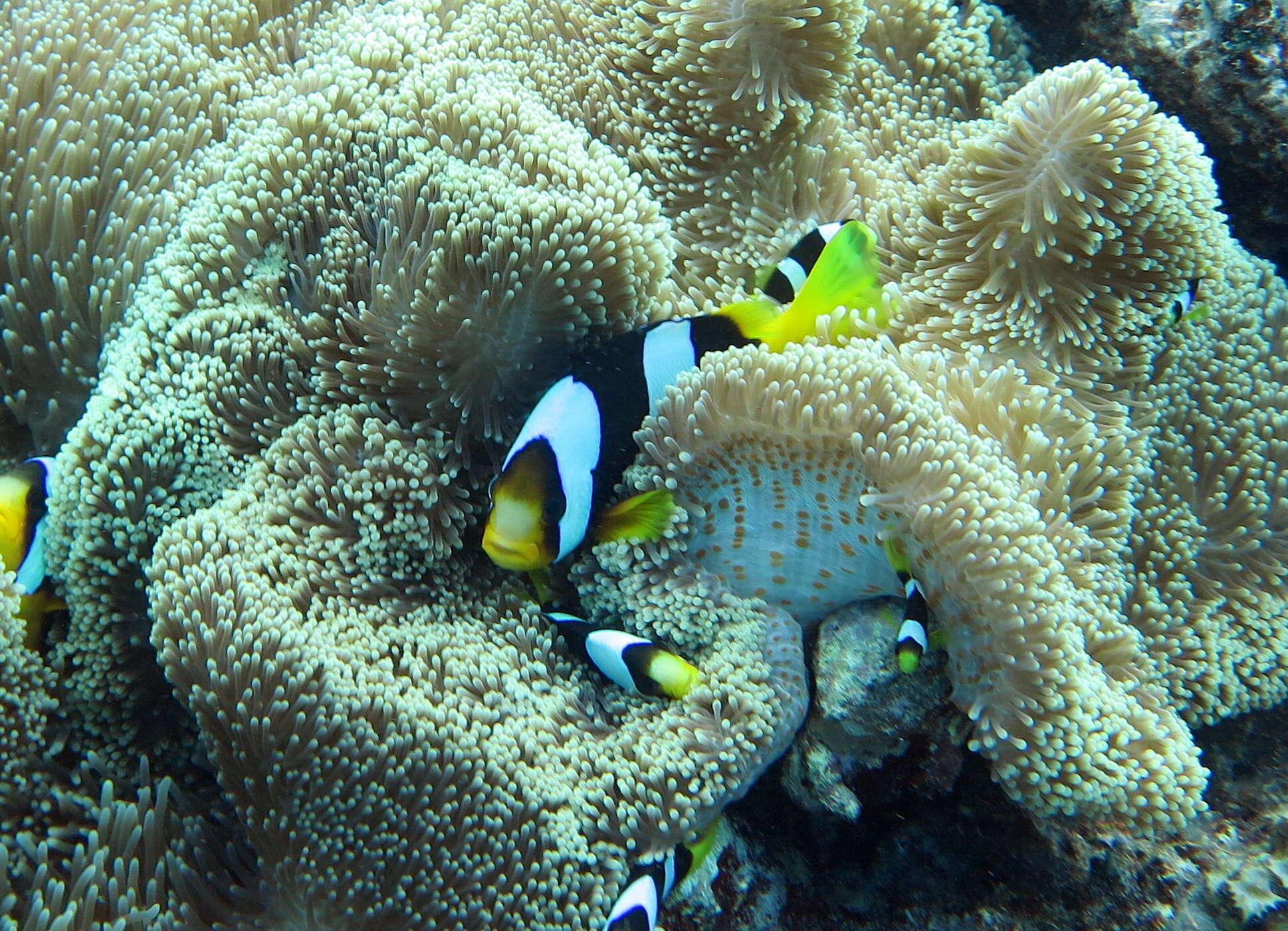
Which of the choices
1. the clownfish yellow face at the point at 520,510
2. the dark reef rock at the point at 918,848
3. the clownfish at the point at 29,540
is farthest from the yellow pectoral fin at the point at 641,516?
the clownfish at the point at 29,540

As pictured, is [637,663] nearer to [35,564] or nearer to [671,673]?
[671,673]

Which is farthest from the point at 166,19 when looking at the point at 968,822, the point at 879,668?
the point at 968,822

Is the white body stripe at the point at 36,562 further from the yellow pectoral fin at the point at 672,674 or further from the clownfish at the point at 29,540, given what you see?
the yellow pectoral fin at the point at 672,674

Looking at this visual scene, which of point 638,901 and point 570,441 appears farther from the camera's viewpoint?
point 570,441

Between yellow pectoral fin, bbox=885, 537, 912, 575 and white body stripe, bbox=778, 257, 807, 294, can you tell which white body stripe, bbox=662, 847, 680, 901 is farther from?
white body stripe, bbox=778, 257, 807, 294

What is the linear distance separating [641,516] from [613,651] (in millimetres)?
217

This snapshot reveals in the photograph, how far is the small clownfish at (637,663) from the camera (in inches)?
50.8

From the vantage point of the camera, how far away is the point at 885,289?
60.7 inches

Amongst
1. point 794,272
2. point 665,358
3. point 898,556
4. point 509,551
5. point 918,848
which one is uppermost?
point 794,272

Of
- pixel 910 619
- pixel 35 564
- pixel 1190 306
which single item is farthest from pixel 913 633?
pixel 35 564

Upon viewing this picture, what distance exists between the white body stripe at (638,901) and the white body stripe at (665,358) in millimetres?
718

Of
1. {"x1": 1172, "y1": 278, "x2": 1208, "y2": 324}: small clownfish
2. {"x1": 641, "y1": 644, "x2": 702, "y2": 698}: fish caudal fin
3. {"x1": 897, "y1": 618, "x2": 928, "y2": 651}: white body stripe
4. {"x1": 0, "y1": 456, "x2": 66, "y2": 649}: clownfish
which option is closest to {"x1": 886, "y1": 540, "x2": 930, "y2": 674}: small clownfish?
{"x1": 897, "y1": 618, "x2": 928, "y2": 651}: white body stripe

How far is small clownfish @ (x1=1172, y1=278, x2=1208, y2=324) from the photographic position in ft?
4.84

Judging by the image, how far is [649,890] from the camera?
3.85 ft
